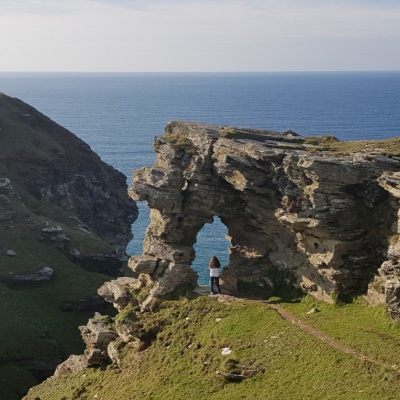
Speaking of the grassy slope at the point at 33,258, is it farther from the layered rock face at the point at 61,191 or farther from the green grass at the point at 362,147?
the green grass at the point at 362,147

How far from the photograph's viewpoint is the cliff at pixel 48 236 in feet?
185

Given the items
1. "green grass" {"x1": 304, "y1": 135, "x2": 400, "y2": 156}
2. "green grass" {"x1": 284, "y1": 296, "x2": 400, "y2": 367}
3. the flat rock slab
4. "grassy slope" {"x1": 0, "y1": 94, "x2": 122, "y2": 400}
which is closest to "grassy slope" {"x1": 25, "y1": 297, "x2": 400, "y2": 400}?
"green grass" {"x1": 284, "y1": 296, "x2": 400, "y2": 367}

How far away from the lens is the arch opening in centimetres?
7693

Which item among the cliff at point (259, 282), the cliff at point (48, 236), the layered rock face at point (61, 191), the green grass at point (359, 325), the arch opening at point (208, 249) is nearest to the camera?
the green grass at point (359, 325)

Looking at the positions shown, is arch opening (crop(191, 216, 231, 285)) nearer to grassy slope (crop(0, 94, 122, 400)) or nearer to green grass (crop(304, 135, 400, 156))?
grassy slope (crop(0, 94, 122, 400))

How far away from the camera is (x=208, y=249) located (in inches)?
3334

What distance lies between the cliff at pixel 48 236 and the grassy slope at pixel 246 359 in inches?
528

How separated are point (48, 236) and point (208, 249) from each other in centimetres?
2101

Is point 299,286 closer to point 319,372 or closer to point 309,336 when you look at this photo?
point 309,336

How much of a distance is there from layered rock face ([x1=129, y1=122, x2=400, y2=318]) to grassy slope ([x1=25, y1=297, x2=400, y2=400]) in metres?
2.37

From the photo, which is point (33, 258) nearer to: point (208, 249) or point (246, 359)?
point (208, 249)

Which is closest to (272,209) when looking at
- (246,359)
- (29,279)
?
(246,359)

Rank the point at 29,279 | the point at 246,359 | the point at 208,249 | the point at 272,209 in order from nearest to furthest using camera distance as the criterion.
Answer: the point at 246,359 < the point at 272,209 < the point at 29,279 < the point at 208,249

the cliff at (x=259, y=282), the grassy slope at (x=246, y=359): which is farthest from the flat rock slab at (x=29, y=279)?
the grassy slope at (x=246, y=359)
